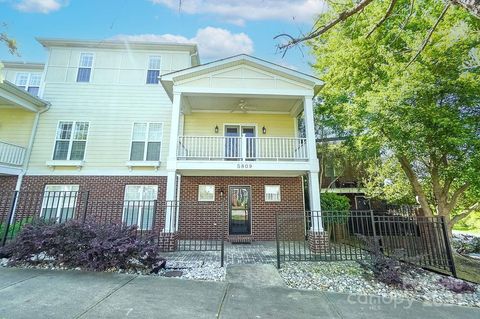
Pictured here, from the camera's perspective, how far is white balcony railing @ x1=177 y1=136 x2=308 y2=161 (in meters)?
9.99

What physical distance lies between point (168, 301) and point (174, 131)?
20.7 ft

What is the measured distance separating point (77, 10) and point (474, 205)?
642 inches

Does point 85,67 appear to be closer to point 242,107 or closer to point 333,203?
point 242,107

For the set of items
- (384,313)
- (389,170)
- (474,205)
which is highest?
(389,170)

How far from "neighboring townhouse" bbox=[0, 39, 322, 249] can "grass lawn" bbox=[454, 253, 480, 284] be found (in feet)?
15.1

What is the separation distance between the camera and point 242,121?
1158 centimetres

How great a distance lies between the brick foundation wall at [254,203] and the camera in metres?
10.3

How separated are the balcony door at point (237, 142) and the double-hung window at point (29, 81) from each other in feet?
32.9

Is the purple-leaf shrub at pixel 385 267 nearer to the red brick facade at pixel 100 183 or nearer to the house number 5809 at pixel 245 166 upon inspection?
the house number 5809 at pixel 245 166

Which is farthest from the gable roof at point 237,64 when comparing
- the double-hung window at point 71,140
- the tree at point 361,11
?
the tree at point 361,11

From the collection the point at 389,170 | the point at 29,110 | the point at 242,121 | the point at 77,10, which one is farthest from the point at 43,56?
the point at 389,170

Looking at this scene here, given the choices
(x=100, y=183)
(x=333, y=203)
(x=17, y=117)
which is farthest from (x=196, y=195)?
(x=17, y=117)

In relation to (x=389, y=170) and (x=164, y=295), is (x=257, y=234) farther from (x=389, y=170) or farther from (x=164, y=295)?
(x=389, y=170)

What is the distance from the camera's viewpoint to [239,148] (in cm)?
998
